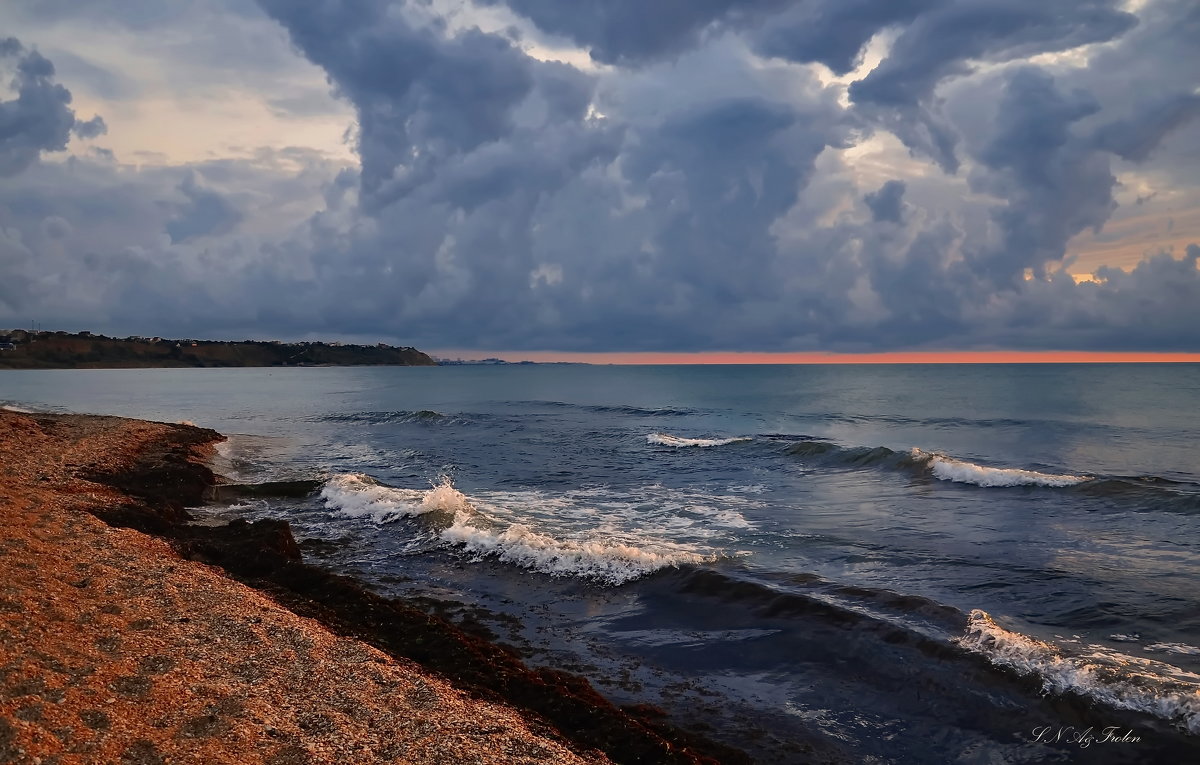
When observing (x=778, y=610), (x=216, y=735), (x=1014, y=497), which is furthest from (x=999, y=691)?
(x=1014, y=497)

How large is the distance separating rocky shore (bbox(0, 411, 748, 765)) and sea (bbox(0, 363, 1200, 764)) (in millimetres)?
1471

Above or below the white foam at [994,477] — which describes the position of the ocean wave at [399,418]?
below

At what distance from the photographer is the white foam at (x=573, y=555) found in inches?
583

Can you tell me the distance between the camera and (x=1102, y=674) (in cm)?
959

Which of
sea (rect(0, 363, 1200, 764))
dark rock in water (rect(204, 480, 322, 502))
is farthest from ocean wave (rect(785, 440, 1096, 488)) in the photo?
dark rock in water (rect(204, 480, 322, 502))

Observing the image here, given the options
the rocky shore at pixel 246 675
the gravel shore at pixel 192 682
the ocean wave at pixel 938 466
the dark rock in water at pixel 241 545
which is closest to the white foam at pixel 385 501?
the dark rock in water at pixel 241 545

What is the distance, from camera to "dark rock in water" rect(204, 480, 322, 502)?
2212cm

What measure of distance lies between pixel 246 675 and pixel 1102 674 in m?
11.3

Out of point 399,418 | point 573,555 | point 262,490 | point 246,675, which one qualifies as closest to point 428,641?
point 246,675

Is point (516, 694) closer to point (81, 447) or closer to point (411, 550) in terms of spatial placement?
point (411, 550)

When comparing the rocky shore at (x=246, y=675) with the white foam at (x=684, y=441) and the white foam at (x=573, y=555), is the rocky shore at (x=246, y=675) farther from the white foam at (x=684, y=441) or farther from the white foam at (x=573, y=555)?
the white foam at (x=684, y=441)

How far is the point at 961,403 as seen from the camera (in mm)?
74750

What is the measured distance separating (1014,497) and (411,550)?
66.9 feet

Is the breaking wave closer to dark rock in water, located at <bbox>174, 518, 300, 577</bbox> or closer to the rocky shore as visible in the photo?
dark rock in water, located at <bbox>174, 518, 300, 577</bbox>
